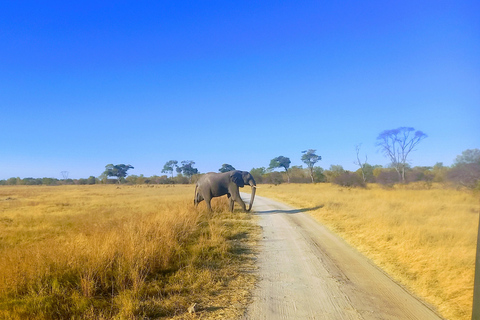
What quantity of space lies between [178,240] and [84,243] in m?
2.39

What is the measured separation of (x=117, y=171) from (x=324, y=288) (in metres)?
106

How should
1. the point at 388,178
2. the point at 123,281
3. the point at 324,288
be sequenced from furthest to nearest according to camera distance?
the point at 388,178 → the point at 324,288 → the point at 123,281

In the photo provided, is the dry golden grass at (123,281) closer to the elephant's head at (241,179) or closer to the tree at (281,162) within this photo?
the elephant's head at (241,179)

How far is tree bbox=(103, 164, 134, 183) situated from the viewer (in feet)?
329

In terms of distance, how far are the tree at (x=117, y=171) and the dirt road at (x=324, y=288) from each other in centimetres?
10246

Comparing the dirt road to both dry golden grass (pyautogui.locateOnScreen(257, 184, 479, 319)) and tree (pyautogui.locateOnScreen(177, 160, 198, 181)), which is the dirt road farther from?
tree (pyautogui.locateOnScreen(177, 160, 198, 181))

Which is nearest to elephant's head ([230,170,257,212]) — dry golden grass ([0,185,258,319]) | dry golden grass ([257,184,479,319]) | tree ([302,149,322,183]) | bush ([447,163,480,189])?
dry golden grass ([257,184,479,319])

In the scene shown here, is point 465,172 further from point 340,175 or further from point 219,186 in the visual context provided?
point 340,175

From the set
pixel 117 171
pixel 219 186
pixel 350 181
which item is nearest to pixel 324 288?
pixel 219 186

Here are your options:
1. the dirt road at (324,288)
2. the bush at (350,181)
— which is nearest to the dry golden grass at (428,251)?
the dirt road at (324,288)

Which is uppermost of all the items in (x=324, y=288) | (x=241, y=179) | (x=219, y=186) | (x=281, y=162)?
(x=281, y=162)

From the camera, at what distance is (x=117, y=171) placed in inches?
3994

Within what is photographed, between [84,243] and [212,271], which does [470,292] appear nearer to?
[212,271]

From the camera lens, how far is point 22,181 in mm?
102625
